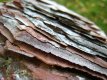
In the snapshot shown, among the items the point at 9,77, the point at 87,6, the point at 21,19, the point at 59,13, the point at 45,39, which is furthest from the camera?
the point at 87,6

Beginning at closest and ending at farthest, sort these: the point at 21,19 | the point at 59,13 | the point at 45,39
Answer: the point at 45,39 < the point at 21,19 < the point at 59,13

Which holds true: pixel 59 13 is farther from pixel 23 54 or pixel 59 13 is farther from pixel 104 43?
pixel 23 54

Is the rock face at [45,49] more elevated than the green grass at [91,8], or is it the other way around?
the green grass at [91,8]

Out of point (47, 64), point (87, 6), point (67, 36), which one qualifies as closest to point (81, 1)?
point (87, 6)

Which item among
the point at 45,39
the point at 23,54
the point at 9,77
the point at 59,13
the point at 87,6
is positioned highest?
the point at 87,6

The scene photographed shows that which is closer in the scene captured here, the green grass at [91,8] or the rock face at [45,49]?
the rock face at [45,49]
